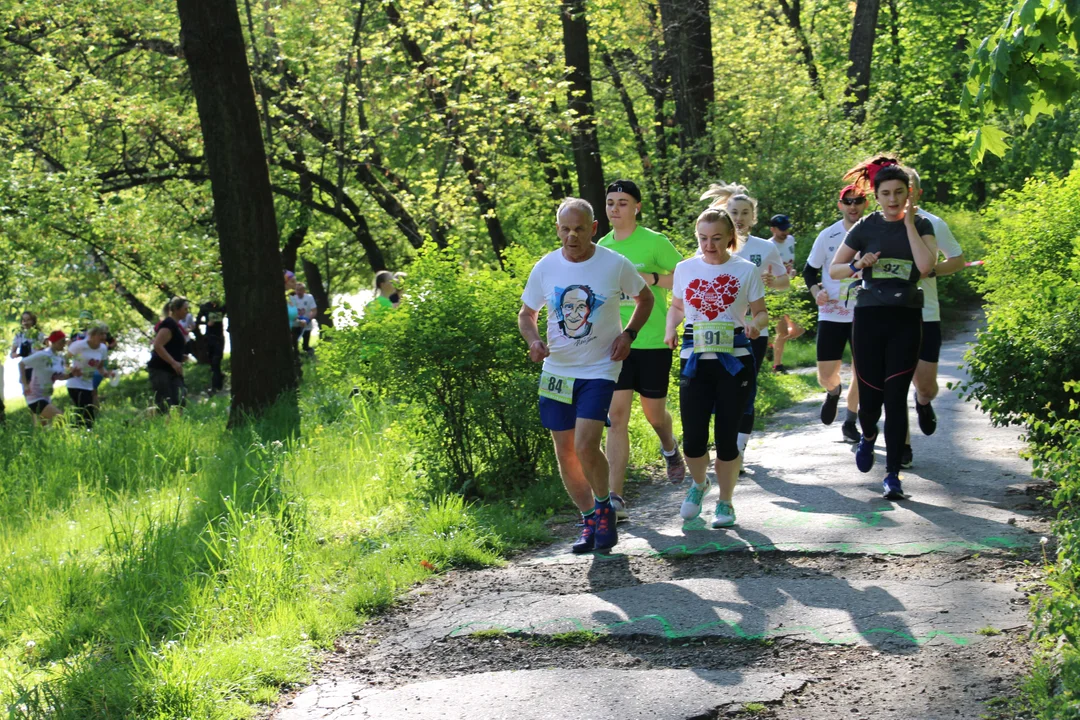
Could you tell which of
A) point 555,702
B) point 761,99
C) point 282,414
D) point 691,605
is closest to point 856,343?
point 691,605

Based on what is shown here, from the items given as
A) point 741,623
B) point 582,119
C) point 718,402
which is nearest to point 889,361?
point 718,402

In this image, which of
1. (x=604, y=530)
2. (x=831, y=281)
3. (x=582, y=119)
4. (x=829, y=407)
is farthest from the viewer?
(x=582, y=119)

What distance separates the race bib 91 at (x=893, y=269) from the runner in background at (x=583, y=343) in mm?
1578

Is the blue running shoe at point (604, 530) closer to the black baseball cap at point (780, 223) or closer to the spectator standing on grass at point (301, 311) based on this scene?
the black baseball cap at point (780, 223)

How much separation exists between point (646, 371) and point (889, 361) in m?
1.50

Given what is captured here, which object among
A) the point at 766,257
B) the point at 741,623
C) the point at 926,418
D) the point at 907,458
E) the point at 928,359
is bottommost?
the point at 741,623

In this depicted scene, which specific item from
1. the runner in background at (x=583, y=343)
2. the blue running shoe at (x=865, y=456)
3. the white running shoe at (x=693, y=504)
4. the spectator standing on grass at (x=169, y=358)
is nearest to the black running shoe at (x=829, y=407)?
the blue running shoe at (x=865, y=456)

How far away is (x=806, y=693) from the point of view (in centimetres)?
443

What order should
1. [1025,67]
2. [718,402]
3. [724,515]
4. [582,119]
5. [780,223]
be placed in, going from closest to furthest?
[1025,67] → [718,402] → [724,515] → [780,223] → [582,119]

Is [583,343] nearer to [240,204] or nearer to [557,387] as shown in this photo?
[557,387]

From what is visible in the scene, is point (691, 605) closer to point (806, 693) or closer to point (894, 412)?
point (806, 693)

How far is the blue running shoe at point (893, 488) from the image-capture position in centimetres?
741

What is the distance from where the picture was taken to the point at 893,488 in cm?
740

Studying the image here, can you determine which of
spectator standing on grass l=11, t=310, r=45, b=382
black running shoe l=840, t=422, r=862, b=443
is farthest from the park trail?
spectator standing on grass l=11, t=310, r=45, b=382
